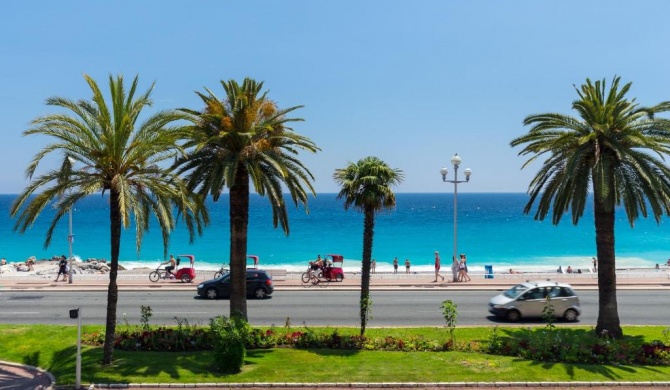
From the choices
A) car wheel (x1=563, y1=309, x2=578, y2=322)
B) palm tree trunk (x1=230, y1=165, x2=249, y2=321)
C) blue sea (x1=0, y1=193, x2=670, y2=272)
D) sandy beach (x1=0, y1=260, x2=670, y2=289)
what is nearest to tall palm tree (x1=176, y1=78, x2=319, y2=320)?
palm tree trunk (x1=230, y1=165, x2=249, y2=321)

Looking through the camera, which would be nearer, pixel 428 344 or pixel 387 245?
pixel 428 344

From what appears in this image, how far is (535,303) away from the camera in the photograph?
23.2 m

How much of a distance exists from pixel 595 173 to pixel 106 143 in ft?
50.2

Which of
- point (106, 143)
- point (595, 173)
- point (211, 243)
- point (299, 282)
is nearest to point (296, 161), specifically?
point (106, 143)

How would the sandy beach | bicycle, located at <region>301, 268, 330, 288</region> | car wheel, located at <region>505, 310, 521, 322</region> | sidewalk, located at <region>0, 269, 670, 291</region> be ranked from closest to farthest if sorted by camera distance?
car wheel, located at <region>505, 310, 521, 322</region> < sidewalk, located at <region>0, 269, 670, 291</region> < the sandy beach < bicycle, located at <region>301, 268, 330, 288</region>

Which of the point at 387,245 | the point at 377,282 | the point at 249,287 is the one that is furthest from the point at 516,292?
the point at 387,245

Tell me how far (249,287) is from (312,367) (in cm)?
1363

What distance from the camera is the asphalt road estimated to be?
920 inches

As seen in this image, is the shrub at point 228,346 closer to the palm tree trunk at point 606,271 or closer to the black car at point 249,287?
the palm tree trunk at point 606,271

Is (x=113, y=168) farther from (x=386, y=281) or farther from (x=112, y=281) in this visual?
Answer: (x=386, y=281)

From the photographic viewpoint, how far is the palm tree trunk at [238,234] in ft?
59.9

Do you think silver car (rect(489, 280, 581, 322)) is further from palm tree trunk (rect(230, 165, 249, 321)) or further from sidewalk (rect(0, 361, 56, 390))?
sidewalk (rect(0, 361, 56, 390))

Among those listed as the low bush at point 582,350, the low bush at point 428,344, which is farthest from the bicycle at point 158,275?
the low bush at point 582,350

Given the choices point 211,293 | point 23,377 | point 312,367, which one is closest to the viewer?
point 23,377
